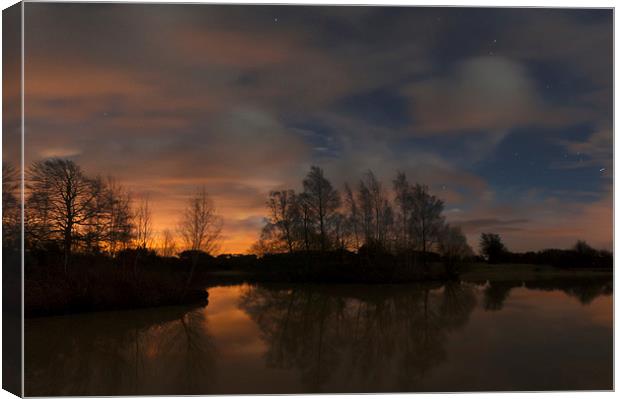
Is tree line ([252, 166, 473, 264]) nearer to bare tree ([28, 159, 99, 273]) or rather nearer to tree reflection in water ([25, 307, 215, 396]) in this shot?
tree reflection in water ([25, 307, 215, 396])

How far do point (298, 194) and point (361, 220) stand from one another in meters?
1.10

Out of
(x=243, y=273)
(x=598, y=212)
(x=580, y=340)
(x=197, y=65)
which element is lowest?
(x=580, y=340)

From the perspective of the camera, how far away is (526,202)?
21.6 feet

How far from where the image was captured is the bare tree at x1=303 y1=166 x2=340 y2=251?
7.26m

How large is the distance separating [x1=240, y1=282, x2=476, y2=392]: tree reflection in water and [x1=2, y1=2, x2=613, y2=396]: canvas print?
32 millimetres

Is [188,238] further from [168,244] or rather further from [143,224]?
[143,224]

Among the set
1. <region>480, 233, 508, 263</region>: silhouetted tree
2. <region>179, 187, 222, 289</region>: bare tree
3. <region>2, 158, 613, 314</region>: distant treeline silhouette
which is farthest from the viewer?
<region>2, 158, 613, 314</region>: distant treeline silhouette

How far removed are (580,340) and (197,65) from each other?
14.3 ft

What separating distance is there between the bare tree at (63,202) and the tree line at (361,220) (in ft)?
7.07

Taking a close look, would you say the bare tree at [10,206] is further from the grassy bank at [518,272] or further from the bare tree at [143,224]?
the grassy bank at [518,272]

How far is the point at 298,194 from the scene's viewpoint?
24.3 feet

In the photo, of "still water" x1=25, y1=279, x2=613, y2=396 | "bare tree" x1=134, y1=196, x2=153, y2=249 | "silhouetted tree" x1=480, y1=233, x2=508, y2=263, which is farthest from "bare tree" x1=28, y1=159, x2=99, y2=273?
"silhouetted tree" x1=480, y1=233, x2=508, y2=263

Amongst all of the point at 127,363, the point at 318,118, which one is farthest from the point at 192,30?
the point at 127,363

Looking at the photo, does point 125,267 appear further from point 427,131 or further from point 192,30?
point 427,131
